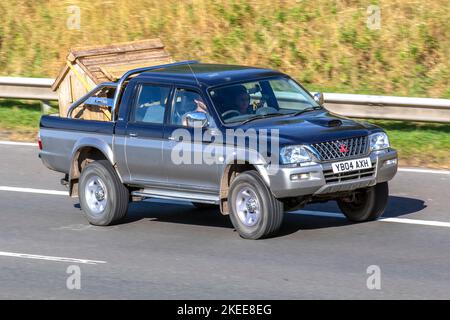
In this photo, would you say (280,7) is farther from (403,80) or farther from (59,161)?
(59,161)

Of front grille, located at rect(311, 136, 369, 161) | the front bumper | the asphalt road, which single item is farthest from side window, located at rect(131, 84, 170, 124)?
front grille, located at rect(311, 136, 369, 161)

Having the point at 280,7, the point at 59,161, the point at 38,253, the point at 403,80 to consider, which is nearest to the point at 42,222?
the point at 59,161

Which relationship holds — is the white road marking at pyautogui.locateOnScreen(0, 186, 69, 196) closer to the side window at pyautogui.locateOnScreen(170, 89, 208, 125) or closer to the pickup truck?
the pickup truck

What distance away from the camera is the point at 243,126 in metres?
11.0

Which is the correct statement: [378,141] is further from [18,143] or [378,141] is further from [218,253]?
[18,143]

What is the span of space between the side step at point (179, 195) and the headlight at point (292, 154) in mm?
1038

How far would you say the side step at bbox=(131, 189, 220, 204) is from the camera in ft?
36.8

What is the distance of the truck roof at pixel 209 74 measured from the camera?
11.5 meters

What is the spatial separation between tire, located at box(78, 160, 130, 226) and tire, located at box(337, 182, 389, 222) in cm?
251

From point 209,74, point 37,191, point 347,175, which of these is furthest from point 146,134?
point 37,191

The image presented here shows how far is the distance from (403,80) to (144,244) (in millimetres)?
8939

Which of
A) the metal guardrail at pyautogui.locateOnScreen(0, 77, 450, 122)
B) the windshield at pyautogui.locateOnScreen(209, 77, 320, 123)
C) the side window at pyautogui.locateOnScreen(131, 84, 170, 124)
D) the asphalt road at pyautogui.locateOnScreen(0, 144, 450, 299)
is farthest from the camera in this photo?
the metal guardrail at pyautogui.locateOnScreen(0, 77, 450, 122)

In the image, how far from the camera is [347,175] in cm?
1077

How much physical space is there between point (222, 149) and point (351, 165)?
1.35 m
